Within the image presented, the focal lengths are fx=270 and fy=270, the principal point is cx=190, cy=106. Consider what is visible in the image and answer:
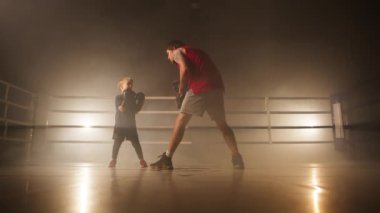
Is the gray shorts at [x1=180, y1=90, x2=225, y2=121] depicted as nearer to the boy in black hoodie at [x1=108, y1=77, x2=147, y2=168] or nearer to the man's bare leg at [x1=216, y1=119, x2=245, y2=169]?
the man's bare leg at [x1=216, y1=119, x2=245, y2=169]

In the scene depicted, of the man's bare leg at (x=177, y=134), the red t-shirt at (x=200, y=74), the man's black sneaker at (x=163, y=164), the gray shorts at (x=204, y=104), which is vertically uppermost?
the red t-shirt at (x=200, y=74)

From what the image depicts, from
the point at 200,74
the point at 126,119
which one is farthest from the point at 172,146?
the point at 126,119

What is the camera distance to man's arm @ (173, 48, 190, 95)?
184 centimetres

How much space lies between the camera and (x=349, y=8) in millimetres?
5070

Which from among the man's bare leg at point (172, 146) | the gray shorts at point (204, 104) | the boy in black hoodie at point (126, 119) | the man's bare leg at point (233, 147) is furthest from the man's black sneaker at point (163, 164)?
the boy in black hoodie at point (126, 119)

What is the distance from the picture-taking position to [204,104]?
1876 mm

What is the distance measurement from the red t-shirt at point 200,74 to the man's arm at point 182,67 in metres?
0.04

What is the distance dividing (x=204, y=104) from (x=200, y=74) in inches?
8.5

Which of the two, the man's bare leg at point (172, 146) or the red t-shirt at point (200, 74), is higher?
the red t-shirt at point (200, 74)

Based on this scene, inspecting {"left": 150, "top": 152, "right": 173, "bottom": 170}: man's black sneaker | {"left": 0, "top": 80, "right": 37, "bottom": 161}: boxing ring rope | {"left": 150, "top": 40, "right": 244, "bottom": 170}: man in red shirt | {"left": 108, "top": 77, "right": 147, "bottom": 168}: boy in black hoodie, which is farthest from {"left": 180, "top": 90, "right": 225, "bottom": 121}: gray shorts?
{"left": 0, "top": 80, "right": 37, "bottom": 161}: boxing ring rope

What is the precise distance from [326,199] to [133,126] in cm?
202

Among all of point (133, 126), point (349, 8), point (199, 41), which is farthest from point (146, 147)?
point (349, 8)

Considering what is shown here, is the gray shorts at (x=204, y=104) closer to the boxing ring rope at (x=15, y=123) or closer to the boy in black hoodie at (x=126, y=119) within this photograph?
the boy in black hoodie at (x=126, y=119)

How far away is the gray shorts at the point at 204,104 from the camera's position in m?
1.85
